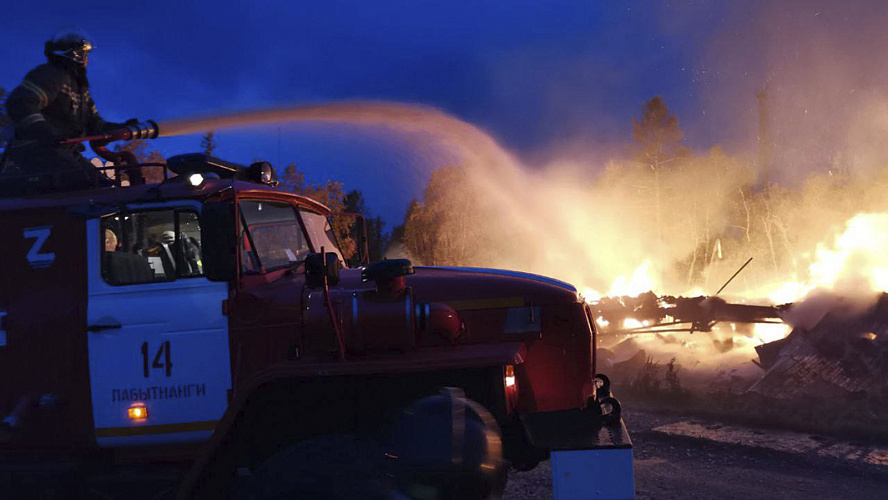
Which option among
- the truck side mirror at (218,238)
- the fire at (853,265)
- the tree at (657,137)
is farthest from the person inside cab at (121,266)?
the tree at (657,137)

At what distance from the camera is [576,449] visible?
366 centimetres

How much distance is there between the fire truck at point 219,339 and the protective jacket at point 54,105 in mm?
746

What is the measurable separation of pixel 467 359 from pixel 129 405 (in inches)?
93.6

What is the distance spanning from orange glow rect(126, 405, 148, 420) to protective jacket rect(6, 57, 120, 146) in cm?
228

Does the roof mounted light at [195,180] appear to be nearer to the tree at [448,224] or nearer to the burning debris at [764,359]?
the burning debris at [764,359]

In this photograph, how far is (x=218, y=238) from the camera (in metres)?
3.76

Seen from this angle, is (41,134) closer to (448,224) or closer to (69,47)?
(69,47)

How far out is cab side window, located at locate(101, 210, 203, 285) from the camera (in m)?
4.30

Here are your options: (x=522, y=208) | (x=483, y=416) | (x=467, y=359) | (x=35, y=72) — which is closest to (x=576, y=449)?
(x=483, y=416)

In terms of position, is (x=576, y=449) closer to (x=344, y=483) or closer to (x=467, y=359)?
(x=467, y=359)

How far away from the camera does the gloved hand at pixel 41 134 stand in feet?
15.7

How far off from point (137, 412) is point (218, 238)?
1.42m

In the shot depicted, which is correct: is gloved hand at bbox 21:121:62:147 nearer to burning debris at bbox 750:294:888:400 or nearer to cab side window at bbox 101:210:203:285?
cab side window at bbox 101:210:203:285

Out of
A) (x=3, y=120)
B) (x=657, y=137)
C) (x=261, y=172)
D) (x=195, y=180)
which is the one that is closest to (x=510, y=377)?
(x=195, y=180)
